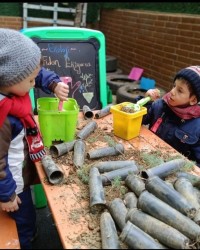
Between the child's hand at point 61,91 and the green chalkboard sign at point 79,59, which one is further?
the green chalkboard sign at point 79,59

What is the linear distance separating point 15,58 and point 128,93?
3256mm

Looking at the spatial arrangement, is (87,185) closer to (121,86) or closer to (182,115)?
(182,115)

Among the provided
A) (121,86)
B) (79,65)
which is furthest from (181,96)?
(121,86)

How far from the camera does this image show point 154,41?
230 inches

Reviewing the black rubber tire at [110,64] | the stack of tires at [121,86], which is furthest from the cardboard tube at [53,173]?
the black rubber tire at [110,64]

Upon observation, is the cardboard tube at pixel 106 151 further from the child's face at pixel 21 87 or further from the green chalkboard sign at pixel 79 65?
the green chalkboard sign at pixel 79 65

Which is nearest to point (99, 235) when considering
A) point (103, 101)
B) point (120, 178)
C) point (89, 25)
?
point (120, 178)

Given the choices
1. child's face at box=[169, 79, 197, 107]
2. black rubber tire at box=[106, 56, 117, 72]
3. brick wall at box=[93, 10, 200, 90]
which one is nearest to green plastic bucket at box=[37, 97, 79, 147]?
child's face at box=[169, 79, 197, 107]

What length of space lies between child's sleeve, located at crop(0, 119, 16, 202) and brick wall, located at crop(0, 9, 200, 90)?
149 inches

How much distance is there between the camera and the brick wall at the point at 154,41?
4.97 meters

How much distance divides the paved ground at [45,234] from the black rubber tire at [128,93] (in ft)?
7.07

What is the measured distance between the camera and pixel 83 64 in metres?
3.40

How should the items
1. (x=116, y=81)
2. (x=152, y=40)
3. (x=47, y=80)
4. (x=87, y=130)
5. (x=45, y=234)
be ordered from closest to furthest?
(x=47, y=80), (x=87, y=130), (x=45, y=234), (x=116, y=81), (x=152, y=40)

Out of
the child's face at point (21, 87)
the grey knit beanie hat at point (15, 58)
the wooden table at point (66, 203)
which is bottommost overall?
the wooden table at point (66, 203)
